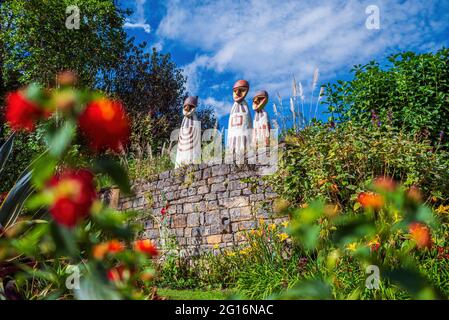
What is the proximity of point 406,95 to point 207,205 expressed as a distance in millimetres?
3780

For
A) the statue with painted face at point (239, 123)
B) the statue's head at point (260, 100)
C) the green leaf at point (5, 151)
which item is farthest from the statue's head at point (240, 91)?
the green leaf at point (5, 151)

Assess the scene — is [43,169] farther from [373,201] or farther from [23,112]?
[373,201]

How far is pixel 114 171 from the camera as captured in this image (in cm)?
73

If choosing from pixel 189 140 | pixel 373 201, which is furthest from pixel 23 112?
pixel 189 140

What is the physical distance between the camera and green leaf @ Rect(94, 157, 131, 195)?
73 centimetres

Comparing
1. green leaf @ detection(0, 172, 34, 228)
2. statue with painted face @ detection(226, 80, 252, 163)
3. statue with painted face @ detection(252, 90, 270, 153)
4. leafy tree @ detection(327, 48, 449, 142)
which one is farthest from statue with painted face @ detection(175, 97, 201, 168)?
green leaf @ detection(0, 172, 34, 228)

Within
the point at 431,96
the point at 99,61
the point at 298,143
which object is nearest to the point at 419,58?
the point at 431,96

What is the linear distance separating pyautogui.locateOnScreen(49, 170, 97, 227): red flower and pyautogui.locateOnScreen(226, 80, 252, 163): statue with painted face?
6981 mm

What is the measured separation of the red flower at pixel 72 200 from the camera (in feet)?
2.30

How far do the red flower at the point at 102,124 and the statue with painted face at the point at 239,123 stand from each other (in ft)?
22.8

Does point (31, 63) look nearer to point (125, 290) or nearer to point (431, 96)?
point (431, 96)

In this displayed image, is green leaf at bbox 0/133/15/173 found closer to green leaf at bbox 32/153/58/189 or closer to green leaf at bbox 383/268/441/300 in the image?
green leaf at bbox 32/153/58/189

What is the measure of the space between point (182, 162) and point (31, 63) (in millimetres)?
9693
